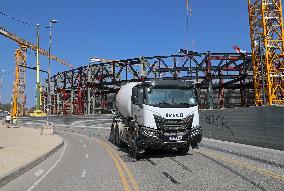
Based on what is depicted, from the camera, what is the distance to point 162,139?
647 inches

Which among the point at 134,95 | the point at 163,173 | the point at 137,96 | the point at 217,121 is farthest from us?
the point at 217,121

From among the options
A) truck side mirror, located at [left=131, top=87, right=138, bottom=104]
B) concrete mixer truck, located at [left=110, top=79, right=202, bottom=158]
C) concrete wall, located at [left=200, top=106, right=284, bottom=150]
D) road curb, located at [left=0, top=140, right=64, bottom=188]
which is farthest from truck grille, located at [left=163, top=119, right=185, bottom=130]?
road curb, located at [left=0, top=140, right=64, bottom=188]

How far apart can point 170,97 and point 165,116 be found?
97cm

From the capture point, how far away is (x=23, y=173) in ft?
44.7

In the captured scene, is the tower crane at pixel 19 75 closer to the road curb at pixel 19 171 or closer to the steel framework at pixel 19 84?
the steel framework at pixel 19 84

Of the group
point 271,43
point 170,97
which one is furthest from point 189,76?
point 170,97

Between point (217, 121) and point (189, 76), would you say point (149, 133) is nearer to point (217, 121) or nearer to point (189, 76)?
point (217, 121)

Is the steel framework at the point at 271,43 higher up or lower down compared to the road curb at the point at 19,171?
higher up

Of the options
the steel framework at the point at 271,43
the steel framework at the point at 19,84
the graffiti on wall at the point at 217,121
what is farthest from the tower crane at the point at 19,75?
the graffiti on wall at the point at 217,121

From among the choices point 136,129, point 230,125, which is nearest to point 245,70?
point 230,125

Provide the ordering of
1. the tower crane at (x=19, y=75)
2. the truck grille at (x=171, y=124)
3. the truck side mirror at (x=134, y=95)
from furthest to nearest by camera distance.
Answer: the tower crane at (x=19, y=75)
the truck side mirror at (x=134, y=95)
the truck grille at (x=171, y=124)

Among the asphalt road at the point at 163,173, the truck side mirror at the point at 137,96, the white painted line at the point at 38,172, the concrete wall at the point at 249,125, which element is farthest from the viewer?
the concrete wall at the point at 249,125

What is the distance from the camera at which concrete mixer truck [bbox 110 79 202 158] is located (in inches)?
647

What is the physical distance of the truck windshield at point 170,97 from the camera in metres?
16.7
